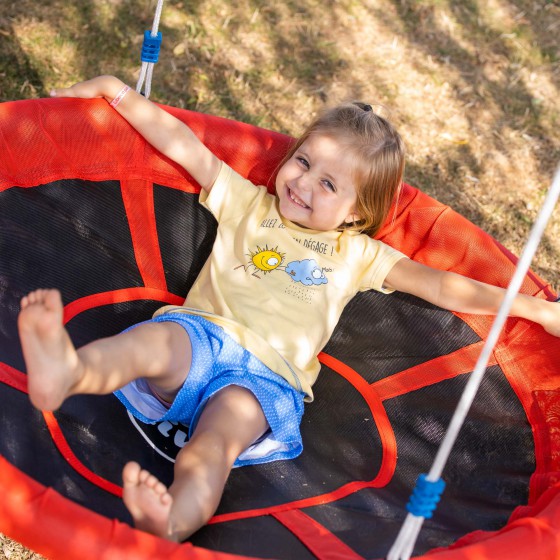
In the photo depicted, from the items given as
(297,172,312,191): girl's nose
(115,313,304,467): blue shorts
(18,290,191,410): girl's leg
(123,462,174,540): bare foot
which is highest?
(297,172,312,191): girl's nose

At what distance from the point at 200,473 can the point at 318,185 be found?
765 millimetres

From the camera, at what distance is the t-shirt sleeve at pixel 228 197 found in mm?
2072

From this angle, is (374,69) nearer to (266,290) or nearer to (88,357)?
(266,290)

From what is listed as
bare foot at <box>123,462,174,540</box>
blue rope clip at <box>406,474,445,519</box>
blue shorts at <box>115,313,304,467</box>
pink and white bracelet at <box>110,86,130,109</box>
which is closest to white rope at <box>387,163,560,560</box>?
blue rope clip at <box>406,474,445,519</box>

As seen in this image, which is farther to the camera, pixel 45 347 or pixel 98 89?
pixel 98 89

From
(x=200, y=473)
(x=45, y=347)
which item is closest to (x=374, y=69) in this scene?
(x=200, y=473)

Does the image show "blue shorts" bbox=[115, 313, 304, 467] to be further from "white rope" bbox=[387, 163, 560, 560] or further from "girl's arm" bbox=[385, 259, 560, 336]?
"white rope" bbox=[387, 163, 560, 560]

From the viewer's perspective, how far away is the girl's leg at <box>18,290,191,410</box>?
1.31m

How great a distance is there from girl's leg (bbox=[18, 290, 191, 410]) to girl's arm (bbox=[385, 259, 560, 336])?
63 cm

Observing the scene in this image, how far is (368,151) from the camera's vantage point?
1.95 metres

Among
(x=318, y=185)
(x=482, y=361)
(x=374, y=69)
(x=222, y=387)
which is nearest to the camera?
(x=482, y=361)

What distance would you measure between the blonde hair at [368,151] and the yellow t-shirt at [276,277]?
9cm

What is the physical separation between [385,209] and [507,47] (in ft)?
6.59

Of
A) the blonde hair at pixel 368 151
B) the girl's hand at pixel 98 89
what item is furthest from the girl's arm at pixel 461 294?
the girl's hand at pixel 98 89
